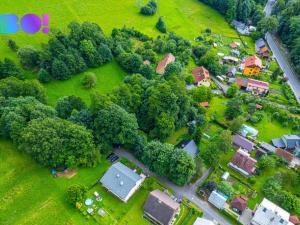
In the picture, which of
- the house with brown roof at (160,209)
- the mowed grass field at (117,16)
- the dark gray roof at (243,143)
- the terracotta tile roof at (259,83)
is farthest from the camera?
the mowed grass field at (117,16)

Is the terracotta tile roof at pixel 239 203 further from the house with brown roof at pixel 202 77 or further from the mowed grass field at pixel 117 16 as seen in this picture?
the mowed grass field at pixel 117 16

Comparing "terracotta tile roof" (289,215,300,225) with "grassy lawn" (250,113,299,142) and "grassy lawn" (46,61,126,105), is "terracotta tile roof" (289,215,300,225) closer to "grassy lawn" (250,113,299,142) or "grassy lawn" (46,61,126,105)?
"grassy lawn" (250,113,299,142)

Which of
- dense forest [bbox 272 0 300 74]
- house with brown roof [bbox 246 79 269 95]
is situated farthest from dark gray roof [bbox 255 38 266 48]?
house with brown roof [bbox 246 79 269 95]

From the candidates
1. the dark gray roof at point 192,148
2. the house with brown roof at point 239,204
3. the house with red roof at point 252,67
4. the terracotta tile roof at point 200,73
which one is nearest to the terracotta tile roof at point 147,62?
the terracotta tile roof at point 200,73

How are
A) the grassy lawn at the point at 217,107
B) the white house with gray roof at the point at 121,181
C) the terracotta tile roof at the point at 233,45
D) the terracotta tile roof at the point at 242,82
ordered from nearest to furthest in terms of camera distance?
the white house with gray roof at the point at 121,181 → the grassy lawn at the point at 217,107 → the terracotta tile roof at the point at 242,82 → the terracotta tile roof at the point at 233,45

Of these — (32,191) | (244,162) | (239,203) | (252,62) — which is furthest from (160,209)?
(252,62)

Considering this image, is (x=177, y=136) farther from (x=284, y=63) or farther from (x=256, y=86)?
(x=284, y=63)
